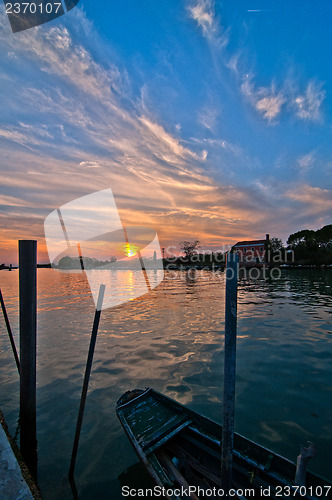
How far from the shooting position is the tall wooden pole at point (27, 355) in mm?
4316

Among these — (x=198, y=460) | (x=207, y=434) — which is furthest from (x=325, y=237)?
(x=198, y=460)

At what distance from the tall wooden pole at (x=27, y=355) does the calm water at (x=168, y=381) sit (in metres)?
0.34

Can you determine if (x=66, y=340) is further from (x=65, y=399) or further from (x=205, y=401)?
(x=205, y=401)

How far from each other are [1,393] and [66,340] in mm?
4301

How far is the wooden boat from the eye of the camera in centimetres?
300

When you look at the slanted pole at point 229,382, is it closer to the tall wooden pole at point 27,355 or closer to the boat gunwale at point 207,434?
the boat gunwale at point 207,434

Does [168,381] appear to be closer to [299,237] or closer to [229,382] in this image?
[229,382]

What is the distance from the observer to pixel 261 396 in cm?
603

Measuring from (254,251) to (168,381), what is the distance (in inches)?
3202

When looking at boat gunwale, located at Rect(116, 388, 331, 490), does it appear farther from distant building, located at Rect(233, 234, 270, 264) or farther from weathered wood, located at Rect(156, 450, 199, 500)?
distant building, located at Rect(233, 234, 270, 264)

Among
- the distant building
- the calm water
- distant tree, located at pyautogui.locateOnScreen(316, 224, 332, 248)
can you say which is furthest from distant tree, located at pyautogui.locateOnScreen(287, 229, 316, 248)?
the calm water

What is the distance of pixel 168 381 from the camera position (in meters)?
6.88

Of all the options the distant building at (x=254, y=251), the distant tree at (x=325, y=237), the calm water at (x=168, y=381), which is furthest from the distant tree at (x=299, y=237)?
the calm water at (x=168, y=381)

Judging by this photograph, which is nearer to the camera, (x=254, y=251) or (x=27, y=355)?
(x=27, y=355)
